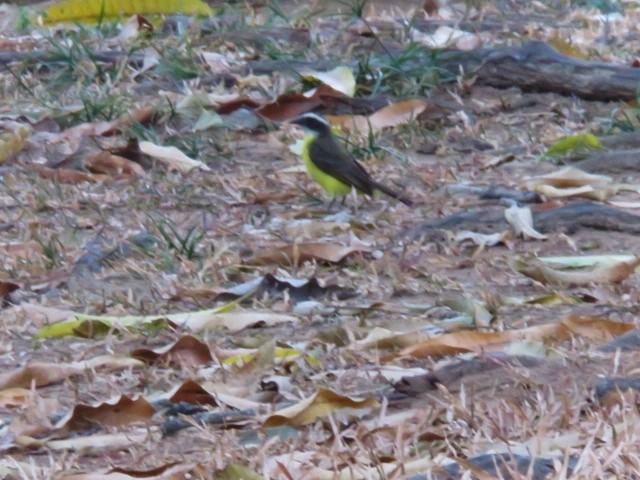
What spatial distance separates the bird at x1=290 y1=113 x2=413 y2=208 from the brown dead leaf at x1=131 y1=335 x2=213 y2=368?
1964mm

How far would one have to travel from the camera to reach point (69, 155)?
280 inches

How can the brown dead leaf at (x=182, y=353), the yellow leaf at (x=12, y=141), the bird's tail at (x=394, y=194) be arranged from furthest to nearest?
the yellow leaf at (x=12, y=141) < the bird's tail at (x=394, y=194) < the brown dead leaf at (x=182, y=353)

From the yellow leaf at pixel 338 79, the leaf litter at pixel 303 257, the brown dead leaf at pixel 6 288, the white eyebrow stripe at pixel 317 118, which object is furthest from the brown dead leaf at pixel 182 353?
the yellow leaf at pixel 338 79

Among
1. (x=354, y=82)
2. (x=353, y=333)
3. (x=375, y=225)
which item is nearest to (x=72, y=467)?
(x=353, y=333)

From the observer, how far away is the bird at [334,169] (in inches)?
246

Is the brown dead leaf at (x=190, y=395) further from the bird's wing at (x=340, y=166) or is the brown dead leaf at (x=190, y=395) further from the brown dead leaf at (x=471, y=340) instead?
the bird's wing at (x=340, y=166)

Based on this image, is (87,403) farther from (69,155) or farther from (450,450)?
(69,155)

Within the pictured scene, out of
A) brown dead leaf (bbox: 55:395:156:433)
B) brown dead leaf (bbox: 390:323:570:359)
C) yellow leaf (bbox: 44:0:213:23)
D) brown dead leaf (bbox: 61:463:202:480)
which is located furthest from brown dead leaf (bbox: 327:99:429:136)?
brown dead leaf (bbox: 61:463:202:480)

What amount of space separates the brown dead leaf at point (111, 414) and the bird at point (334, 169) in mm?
2464

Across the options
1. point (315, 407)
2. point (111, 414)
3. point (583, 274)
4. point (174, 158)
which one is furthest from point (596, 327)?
point (174, 158)

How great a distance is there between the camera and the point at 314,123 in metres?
6.82

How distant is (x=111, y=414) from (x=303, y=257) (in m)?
1.65

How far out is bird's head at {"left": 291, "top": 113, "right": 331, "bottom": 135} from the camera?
→ 6.72 m

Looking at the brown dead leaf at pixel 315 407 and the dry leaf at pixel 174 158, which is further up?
the brown dead leaf at pixel 315 407
